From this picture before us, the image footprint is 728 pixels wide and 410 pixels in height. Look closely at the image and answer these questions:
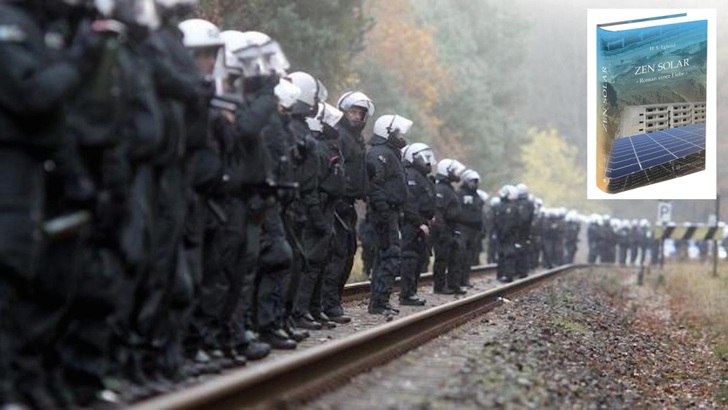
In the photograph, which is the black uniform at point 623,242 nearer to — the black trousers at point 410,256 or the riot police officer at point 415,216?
the riot police officer at point 415,216

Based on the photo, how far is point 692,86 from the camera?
23422 mm

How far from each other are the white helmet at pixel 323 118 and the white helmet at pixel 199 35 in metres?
4.53

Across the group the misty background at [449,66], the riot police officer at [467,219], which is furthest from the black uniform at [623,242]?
the riot police officer at [467,219]

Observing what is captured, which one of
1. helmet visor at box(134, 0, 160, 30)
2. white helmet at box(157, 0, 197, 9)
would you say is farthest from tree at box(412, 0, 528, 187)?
helmet visor at box(134, 0, 160, 30)

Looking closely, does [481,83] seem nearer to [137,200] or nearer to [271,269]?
[271,269]

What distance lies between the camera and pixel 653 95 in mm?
23312

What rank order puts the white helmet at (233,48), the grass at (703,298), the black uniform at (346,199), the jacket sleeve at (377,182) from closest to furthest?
the white helmet at (233,48), the black uniform at (346,199), the jacket sleeve at (377,182), the grass at (703,298)

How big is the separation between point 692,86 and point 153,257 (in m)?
17.1

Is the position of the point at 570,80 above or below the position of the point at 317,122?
above

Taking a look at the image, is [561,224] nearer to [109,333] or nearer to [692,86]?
[692,86]

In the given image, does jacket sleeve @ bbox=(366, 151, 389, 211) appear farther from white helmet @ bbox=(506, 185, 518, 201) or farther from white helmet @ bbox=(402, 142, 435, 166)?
white helmet @ bbox=(506, 185, 518, 201)

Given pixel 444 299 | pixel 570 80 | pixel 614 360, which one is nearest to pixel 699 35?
pixel 444 299

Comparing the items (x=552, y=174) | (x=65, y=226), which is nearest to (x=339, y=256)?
(x=65, y=226)

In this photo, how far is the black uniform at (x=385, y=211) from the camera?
1572 cm
